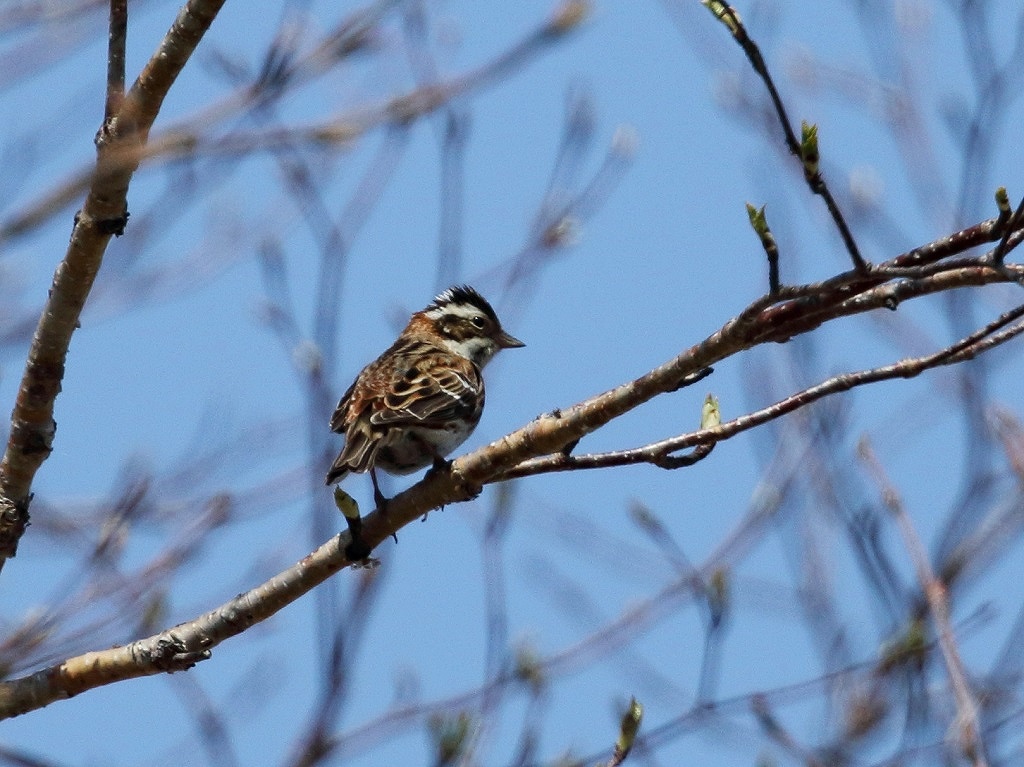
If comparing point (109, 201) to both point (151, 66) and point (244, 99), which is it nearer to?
point (151, 66)

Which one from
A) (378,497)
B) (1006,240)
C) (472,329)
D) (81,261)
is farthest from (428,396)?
(1006,240)

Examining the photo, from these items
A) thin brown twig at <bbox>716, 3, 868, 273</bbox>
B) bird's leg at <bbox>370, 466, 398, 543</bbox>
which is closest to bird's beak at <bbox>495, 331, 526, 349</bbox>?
bird's leg at <bbox>370, 466, 398, 543</bbox>

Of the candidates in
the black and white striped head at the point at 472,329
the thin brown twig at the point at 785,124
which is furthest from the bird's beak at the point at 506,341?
the thin brown twig at the point at 785,124

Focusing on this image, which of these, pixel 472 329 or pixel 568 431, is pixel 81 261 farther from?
pixel 472 329

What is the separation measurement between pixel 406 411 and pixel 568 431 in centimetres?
207

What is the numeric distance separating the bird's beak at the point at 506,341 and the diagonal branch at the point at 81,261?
4115 millimetres

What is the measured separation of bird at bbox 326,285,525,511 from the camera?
22.5 ft

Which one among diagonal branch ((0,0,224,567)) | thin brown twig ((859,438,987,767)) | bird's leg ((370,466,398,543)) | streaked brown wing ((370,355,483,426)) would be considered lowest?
thin brown twig ((859,438,987,767))

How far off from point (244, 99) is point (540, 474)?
86.3 inches

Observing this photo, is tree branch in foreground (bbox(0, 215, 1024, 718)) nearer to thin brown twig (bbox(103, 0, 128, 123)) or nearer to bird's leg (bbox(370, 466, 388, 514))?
bird's leg (bbox(370, 466, 388, 514))

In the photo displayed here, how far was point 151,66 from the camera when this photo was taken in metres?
4.70

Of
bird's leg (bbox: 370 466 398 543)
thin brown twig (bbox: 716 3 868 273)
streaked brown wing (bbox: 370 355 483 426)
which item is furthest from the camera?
streaked brown wing (bbox: 370 355 483 426)

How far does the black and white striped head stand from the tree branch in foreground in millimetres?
3670

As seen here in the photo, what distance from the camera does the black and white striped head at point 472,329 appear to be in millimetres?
9414
